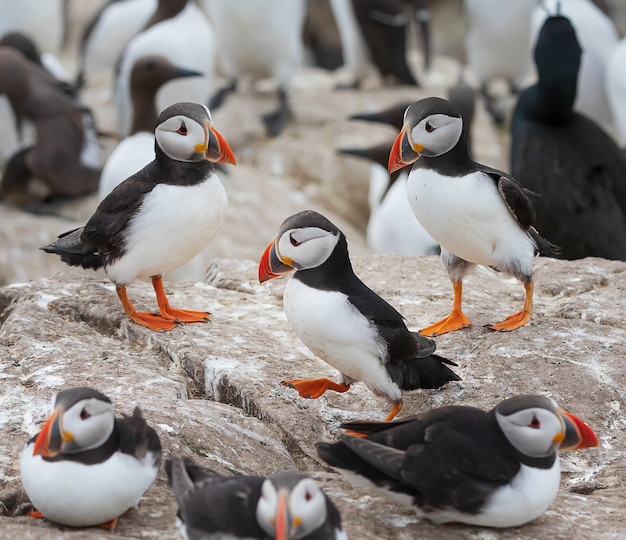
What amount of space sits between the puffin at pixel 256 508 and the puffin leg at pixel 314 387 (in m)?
1.20

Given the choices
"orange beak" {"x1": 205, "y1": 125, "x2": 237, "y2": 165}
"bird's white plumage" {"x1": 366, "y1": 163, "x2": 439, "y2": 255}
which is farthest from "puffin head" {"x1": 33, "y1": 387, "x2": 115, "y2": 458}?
"bird's white plumage" {"x1": 366, "y1": 163, "x2": 439, "y2": 255}

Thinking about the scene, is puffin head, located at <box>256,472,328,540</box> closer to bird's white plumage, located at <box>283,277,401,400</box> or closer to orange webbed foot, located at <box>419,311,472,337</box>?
bird's white plumage, located at <box>283,277,401,400</box>

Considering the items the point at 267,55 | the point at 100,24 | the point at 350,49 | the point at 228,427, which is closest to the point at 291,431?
the point at 228,427

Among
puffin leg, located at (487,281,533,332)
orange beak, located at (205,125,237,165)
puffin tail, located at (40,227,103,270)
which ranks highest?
orange beak, located at (205,125,237,165)

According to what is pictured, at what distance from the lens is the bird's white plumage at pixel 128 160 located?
763 centimetres

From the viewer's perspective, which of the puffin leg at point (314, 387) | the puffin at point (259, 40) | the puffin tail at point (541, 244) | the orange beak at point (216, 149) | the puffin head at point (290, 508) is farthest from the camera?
the puffin at point (259, 40)

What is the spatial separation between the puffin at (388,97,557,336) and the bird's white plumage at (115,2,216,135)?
5125 millimetres

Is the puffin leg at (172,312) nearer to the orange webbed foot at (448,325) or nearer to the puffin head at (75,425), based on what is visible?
the orange webbed foot at (448,325)

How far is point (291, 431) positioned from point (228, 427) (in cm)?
25

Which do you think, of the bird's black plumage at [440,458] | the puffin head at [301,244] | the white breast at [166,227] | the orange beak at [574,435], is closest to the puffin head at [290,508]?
the bird's black plumage at [440,458]

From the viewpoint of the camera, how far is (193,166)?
497 centimetres

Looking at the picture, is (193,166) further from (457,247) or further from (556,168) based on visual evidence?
(556,168)

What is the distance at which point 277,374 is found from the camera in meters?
4.70

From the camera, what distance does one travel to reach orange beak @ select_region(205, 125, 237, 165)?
4.86 m
